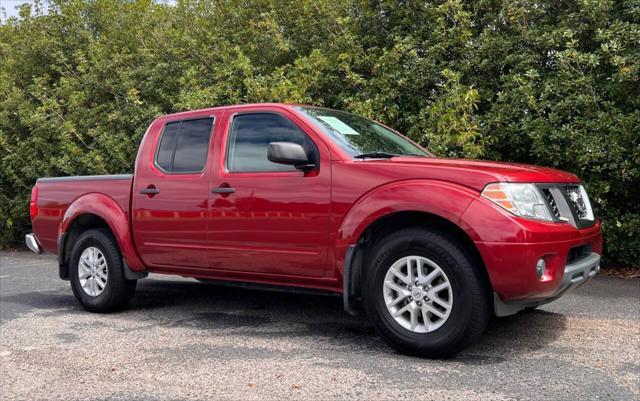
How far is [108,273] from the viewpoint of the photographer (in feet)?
19.6

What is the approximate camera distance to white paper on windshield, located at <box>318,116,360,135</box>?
5062 mm

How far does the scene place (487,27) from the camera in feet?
26.4

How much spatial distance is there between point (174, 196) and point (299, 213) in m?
1.40

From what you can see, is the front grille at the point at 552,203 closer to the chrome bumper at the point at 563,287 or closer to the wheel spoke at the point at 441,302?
the chrome bumper at the point at 563,287

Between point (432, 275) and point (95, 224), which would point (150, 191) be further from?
point (432, 275)

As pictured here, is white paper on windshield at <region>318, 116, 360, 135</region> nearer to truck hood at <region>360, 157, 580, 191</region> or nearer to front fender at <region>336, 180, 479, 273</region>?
truck hood at <region>360, 157, 580, 191</region>

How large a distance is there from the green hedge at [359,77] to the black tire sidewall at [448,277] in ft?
11.5

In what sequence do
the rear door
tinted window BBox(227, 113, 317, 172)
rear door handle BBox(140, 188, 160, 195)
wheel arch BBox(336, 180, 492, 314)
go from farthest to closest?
rear door handle BBox(140, 188, 160, 195)
the rear door
tinted window BBox(227, 113, 317, 172)
wheel arch BBox(336, 180, 492, 314)

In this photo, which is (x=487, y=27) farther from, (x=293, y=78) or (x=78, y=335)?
(x=78, y=335)

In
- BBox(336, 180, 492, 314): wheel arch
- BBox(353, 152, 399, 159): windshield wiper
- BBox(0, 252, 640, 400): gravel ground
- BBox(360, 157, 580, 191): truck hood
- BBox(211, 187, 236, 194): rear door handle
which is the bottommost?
BBox(0, 252, 640, 400): gravel ground

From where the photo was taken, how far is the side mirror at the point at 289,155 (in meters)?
4.55

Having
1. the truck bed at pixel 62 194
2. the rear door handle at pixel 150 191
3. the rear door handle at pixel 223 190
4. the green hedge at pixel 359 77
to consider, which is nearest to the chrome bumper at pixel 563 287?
the rear door handle at pixel 223 190

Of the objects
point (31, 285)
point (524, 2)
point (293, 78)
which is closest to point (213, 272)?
point (31, 285)

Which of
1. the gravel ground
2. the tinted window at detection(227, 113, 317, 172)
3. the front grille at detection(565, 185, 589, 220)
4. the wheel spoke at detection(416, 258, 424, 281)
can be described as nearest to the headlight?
the front grille at detection(565, 185, 589, 220)
